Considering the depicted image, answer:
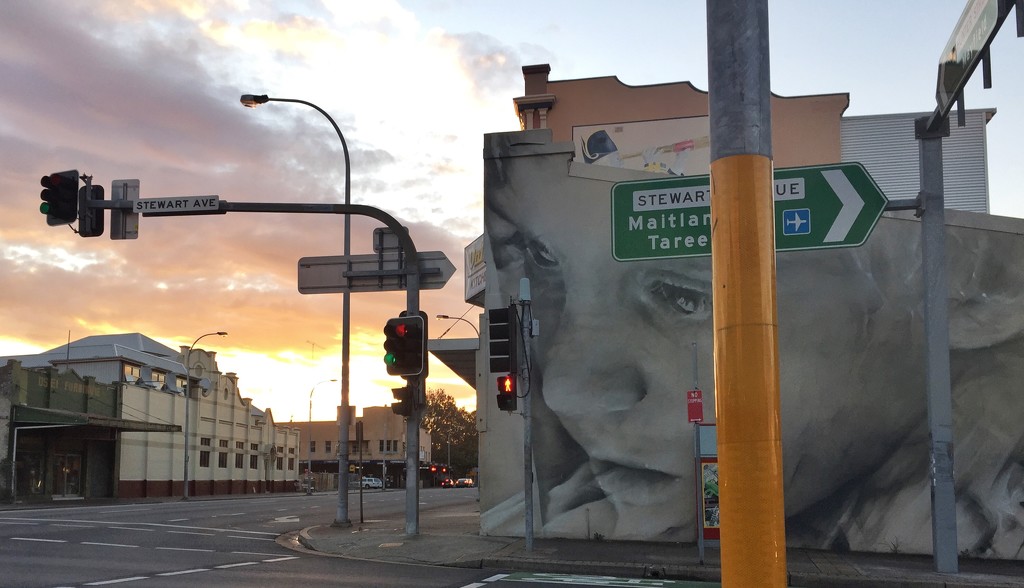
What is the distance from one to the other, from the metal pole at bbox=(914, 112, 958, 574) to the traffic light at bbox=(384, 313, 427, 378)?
886cm

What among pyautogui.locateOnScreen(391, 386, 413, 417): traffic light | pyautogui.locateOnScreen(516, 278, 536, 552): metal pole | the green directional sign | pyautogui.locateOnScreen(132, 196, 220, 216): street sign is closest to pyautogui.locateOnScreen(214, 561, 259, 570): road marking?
pyautogui.locateOnScreen(391, 386, 413, 417): traffic light

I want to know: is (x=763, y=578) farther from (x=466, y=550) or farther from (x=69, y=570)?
(x=466, y=550)

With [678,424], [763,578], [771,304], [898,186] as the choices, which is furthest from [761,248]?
[898,186]

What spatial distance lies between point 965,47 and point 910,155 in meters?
22.5

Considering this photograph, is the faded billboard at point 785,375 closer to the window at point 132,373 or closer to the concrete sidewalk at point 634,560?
the concrete sidewalk at point 634,560

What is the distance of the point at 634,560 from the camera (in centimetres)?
1495

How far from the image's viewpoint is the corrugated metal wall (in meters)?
29.7

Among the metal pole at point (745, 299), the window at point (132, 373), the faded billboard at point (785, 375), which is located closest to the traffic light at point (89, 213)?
the faded billboard at point (785, 375)

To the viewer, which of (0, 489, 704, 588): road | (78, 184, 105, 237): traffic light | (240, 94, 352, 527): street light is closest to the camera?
(0, 489, 704, 588): road

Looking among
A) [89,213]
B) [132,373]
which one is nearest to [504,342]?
[89,213]

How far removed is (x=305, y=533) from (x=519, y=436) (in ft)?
18.0

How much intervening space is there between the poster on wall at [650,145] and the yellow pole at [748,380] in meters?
28.7

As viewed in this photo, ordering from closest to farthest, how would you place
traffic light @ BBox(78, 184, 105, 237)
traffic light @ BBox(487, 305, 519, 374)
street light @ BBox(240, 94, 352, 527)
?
traffic light @ BBox(78, 184, 105, 237) → traffic light @ BBox(487, 305, 519, 374) → street light @ BBox(240, 94, 352, 527)

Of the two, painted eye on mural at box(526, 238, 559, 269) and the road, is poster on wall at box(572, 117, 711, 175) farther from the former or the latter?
the road
